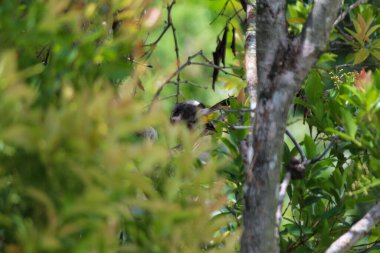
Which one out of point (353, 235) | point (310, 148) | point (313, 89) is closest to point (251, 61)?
point (313, 89)

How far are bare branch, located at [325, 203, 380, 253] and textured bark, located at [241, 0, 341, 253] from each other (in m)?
0.13

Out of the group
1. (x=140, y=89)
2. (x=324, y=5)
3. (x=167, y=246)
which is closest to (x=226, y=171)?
(x=140, y=89)

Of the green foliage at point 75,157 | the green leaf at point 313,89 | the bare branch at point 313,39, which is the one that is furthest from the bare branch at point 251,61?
the green foliage at point 75,157

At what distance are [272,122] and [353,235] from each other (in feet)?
0.98

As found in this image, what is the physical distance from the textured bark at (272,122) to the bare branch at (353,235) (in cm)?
13

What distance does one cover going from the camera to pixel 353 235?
143cm

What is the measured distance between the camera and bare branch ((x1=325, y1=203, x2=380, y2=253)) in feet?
4.67

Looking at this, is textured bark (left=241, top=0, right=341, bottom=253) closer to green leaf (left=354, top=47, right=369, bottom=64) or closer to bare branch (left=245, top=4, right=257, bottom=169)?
bare branch (left=245, top=4, right=257, bottom=169)

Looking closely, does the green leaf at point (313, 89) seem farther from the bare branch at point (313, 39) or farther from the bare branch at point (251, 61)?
the bare branch at point (313, 39)

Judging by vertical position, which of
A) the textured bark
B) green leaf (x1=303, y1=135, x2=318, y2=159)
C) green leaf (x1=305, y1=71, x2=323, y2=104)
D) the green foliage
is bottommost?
the green foliage

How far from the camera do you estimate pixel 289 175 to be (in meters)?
1.67

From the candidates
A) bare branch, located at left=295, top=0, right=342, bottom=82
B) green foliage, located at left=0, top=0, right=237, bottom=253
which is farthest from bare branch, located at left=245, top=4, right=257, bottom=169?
green foliage, located at left=0, top=0, right=237, bottom=253

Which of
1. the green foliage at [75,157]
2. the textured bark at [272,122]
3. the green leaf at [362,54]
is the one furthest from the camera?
the green leaf at [362,54]

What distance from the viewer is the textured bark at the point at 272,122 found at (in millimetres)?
1381
